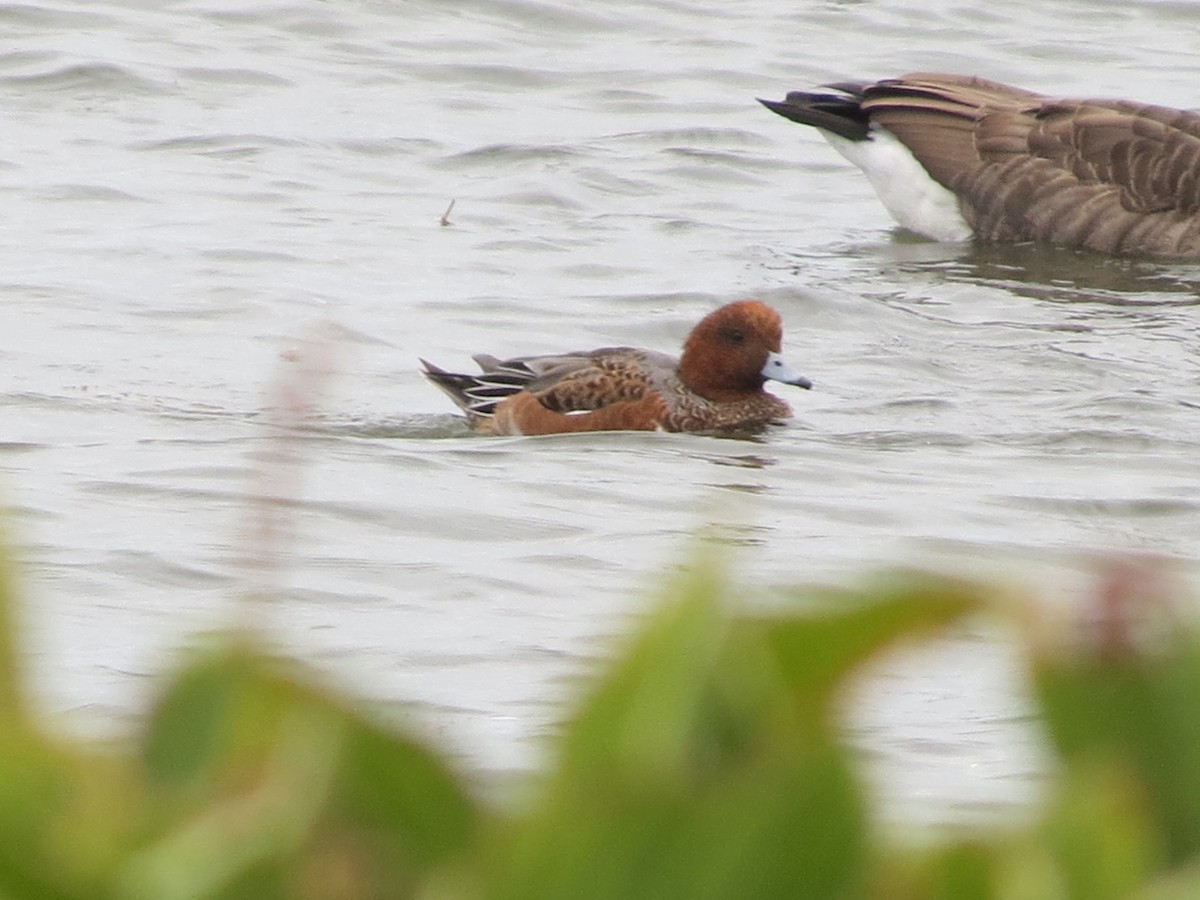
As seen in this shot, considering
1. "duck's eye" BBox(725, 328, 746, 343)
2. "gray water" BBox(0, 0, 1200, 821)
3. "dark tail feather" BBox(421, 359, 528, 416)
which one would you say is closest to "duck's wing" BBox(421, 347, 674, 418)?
"dark tail feather" BBox(421, 359, 528, 416)

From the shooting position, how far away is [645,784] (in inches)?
43.8

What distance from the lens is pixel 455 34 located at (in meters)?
15.7

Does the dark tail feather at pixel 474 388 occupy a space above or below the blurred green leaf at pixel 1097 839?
below

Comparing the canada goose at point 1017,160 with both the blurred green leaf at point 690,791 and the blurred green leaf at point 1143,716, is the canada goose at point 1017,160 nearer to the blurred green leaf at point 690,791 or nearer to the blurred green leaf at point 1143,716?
the blurred green leaf at point 1143,716

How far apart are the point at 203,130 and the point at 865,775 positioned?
12400 millimetres

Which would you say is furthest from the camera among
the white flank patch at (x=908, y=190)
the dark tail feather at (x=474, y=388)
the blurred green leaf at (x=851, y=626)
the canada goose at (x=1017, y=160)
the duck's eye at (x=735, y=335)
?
the white flank patch at (x=908, y=190)

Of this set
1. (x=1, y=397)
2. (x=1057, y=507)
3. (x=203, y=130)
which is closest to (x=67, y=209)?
(x=203, y=130)

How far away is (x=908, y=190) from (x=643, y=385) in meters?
4.64

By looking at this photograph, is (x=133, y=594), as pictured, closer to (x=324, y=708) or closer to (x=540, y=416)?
(x=540, y=416)

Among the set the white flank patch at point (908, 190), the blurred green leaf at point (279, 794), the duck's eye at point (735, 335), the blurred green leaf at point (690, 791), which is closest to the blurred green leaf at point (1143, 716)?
the blurred green leaf at point (690, 791)

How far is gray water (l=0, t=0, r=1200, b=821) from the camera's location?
18.6 ft

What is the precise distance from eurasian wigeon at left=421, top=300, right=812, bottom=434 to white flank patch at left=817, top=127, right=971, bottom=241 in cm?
399

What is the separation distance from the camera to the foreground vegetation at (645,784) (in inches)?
43.8

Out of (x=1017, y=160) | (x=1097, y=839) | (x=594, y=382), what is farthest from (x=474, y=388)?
(x=1097, y=839)
